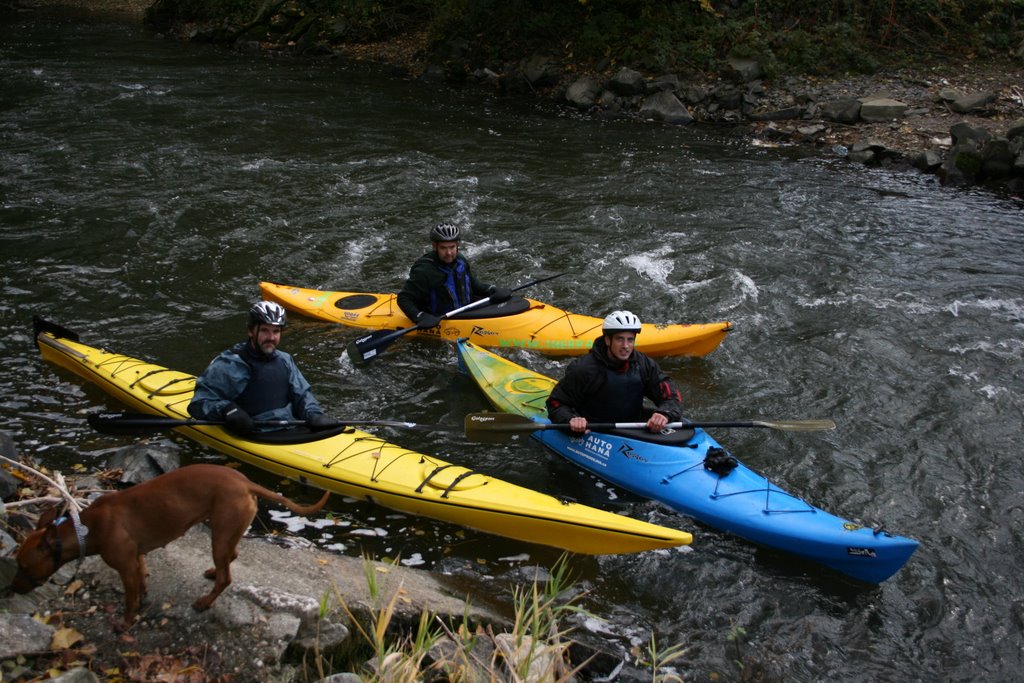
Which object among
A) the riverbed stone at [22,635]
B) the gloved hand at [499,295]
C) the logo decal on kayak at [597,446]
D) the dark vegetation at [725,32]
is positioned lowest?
the logo decal on kayak at [597,446]

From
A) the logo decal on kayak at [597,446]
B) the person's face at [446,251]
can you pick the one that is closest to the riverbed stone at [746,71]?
the person's face at [446,251]

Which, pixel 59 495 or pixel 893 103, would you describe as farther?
pixel 893 103

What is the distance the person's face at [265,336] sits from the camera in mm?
4477

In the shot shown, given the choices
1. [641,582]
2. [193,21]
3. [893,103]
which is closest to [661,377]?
[641,582]

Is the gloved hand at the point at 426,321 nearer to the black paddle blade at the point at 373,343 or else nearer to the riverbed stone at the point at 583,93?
the black paddle blade at the point at 373,343

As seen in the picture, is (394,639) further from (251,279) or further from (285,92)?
(285,92)

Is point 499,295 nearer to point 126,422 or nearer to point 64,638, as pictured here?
point 126,422

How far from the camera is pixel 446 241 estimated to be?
6.81 meters

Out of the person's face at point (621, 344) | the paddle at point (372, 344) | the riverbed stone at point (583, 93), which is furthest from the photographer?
the riverbed stone at point (583, 93)

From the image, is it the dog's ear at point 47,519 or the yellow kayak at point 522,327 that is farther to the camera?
the yellow kayak at point 522,327

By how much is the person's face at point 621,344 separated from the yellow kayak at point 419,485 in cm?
100

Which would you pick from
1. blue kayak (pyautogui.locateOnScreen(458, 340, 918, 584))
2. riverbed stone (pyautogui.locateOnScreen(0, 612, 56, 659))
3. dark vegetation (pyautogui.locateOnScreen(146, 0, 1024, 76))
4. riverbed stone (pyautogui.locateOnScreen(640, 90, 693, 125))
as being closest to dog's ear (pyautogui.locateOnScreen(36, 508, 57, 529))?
riverbed stone (pyautogui.locateOnScreen(0, 612, 56, 659))

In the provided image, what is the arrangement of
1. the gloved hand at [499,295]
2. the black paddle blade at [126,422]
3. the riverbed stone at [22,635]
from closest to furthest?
the riverbed stone at [22,635]
the black paddle blade at [126,422]
the gloved hand at [499,295]

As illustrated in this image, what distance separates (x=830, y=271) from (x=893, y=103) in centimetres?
597
